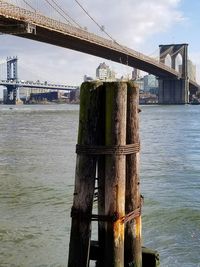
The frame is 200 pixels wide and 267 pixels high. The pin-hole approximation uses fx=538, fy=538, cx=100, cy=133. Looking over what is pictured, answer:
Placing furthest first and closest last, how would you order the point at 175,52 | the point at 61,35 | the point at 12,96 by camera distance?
the point at 12,96
the point at 175,52
the point at 61,35

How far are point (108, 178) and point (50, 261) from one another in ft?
6.65

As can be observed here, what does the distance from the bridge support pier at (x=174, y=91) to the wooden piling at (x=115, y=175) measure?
339 ft

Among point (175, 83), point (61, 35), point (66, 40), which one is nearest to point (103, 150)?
point (61, 35)

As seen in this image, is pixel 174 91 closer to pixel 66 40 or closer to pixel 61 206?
pixel 66 40

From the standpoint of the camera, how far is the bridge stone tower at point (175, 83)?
353 ft

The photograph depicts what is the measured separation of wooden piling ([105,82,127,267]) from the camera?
4.79 meters

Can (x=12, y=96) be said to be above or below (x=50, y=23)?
below

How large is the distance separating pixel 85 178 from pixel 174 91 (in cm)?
10558

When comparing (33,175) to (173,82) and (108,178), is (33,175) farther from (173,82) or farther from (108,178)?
(173,82)

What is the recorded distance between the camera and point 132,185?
5039 millimetres

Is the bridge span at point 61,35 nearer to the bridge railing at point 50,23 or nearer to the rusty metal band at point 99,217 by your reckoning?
the bridge railing at point 50,23

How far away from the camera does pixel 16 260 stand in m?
6.39

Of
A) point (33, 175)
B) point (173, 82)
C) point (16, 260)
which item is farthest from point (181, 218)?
point (173, 82)

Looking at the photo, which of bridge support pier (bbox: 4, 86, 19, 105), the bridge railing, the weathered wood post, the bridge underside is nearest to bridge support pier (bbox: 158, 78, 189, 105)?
the bridge underside
